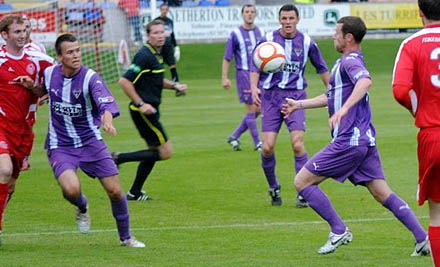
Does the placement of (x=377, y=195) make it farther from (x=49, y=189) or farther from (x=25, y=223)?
(x=49, y=189)

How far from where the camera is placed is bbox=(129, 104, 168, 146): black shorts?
1223 cm

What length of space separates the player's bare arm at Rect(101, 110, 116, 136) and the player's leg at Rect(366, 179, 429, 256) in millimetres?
2312

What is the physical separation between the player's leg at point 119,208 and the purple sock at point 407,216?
7.77 ft

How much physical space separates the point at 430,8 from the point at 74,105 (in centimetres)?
378

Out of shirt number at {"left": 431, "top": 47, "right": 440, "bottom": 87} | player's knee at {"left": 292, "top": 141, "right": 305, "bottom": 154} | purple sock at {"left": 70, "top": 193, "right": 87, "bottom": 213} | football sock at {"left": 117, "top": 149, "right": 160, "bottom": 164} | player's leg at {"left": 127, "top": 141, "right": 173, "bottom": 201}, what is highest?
shirt number at {"left": 431, "top": 47, "right": 440, "bottom": 87}

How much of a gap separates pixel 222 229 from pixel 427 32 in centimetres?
422

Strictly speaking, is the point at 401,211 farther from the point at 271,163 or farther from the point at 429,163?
the point at 271,163

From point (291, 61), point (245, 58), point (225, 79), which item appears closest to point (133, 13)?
point (245, 58)

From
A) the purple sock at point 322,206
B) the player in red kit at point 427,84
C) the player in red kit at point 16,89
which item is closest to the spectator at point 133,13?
the player in red kit at point 16,89

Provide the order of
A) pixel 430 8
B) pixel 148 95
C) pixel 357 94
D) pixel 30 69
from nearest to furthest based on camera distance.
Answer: pixel 430 8, pixel 357 94, pixel 30 69, pixel 148 95

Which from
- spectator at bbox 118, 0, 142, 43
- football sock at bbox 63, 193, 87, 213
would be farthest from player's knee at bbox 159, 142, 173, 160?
spectator at bbox 118, 0, 142, 43

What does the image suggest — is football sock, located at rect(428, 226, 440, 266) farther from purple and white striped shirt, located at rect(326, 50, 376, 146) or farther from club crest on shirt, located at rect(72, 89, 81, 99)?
club crest on shirt, located at rect(72, 89, 81, 99)

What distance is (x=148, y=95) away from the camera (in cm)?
1222

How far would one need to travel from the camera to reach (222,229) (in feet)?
34.2
